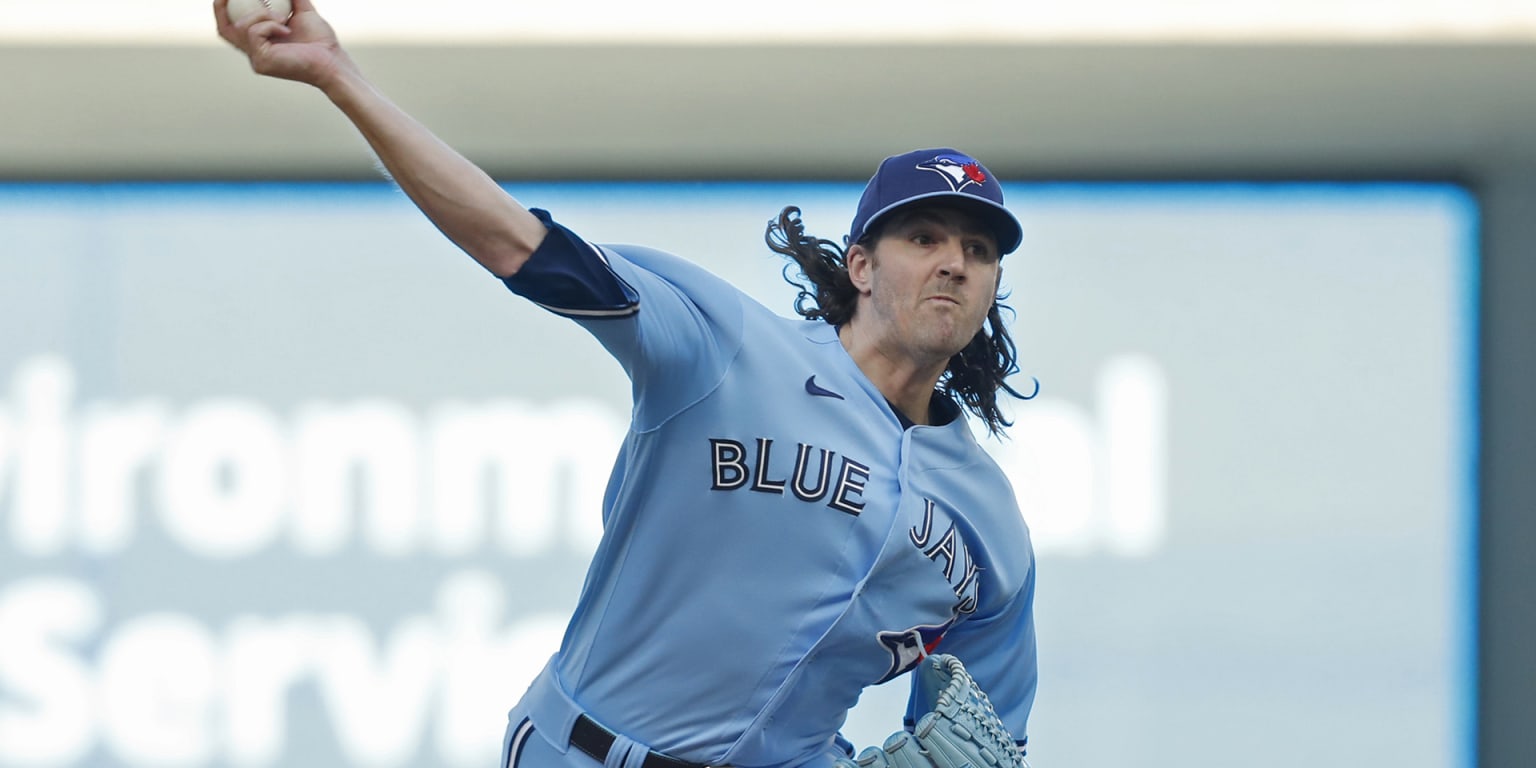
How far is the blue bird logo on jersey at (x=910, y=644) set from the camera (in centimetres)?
215

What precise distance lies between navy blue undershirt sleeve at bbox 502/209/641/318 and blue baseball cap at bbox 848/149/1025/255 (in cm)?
56

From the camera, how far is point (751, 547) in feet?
6.66

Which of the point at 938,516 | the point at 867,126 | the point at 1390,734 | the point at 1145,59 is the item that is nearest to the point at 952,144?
the point at 867,126

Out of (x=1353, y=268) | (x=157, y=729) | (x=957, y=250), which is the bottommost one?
(x=157, y=729)

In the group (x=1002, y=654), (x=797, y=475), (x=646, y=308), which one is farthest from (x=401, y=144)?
(x=1002, y=654)

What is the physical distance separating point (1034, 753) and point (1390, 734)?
1010 mm

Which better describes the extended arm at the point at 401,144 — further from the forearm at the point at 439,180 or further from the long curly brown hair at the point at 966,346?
the long curly brown hair at the point at 966,346

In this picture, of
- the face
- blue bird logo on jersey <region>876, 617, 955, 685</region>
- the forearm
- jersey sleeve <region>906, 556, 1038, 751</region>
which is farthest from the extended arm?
jersey sleeve <region>906, 556, 1038, 751</region>

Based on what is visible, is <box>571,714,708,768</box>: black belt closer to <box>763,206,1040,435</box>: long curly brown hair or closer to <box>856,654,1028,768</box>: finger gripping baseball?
<box>856,654,1028,768</box>: finger gripping baseball

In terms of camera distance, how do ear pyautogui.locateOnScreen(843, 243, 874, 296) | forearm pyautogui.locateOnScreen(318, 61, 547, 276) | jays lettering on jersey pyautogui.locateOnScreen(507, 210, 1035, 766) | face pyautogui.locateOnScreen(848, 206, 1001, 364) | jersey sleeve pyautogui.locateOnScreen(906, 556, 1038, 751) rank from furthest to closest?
jersey sleeve pyautogui.locateOnScreen(906, 556, 1038, 751) → ear pyautogui.locateOnScreen(843, 243, 874, 296) → face pyautogui.locateOnScreen(848, 206, 1001, 364) → jays lettering on jersey pyautogui.locateOnScreen(507, 210, 1035, 766) → forearm pyautogui.locateOnScreen(318, 61, 547, 276)

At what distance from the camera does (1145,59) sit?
14.6 feet

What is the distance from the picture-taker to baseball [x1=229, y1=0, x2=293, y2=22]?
162 centimetres

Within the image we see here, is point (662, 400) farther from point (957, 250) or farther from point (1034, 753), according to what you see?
point (1034, 753)

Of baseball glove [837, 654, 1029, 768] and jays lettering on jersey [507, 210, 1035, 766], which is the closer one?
jays lettering on jersey [507, 210, 1035, 766]
